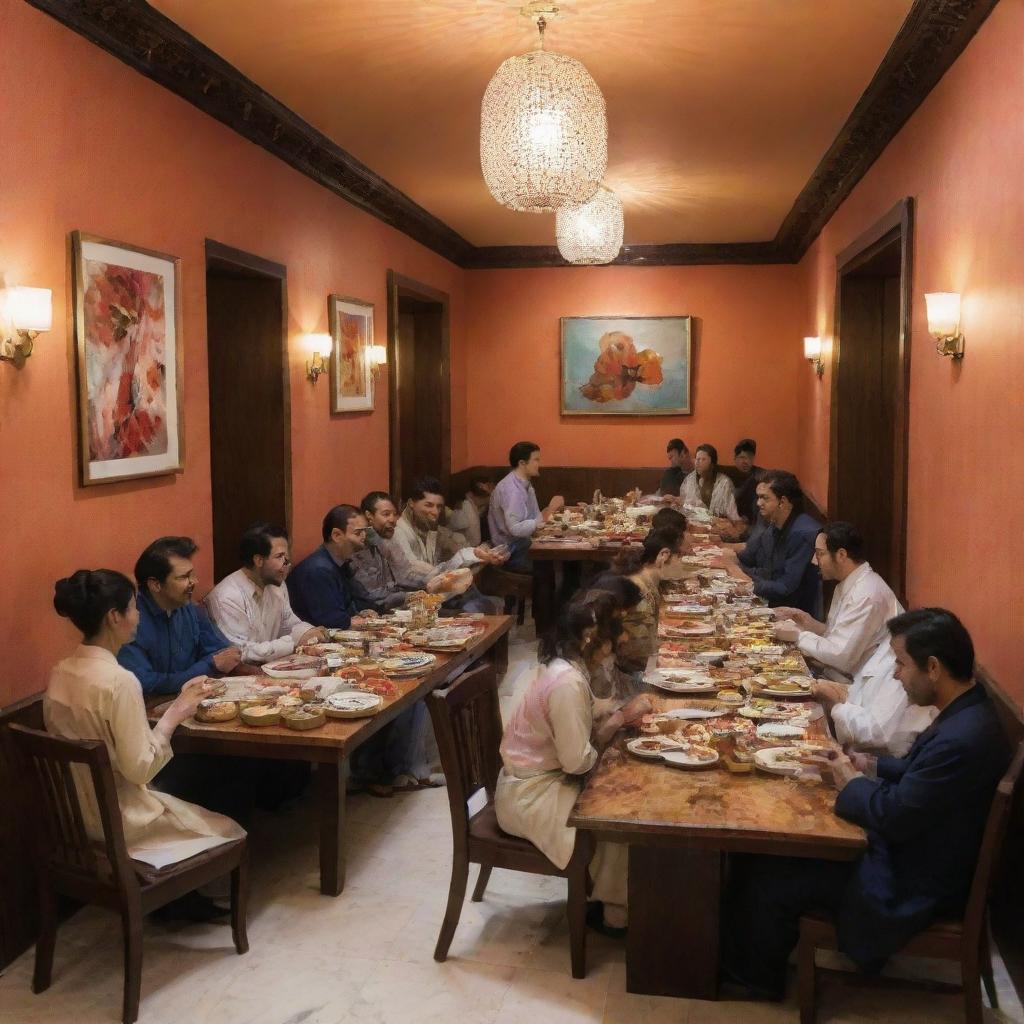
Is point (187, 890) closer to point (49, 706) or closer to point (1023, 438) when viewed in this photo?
point (49, 706)

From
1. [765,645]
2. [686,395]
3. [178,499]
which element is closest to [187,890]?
[178,499]

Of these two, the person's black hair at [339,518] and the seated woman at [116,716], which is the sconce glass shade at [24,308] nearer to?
the seated woman at [116,716]

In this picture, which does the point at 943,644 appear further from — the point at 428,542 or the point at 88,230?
the point at 428,542

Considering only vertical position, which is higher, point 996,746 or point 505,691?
point 996,746

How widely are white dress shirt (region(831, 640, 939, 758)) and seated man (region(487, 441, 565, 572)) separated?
16.4 feet

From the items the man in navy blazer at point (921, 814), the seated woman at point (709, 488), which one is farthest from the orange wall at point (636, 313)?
the man in navy blazer at point (921, 814)

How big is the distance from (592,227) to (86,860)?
569 cm

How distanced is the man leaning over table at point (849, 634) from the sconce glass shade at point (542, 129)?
2.00 meters

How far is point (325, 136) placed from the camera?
687 centimetres

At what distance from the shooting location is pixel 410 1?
4.68 m

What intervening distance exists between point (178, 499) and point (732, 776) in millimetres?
3173

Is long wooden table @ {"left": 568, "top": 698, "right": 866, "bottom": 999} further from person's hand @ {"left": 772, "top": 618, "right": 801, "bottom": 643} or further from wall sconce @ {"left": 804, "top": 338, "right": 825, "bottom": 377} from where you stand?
wall sconce @ {"left": 804, "top": 338, "right": 825, "bottom": 377}

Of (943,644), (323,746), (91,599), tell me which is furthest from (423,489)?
(943,644)

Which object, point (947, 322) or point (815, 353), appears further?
point (815, 353)
